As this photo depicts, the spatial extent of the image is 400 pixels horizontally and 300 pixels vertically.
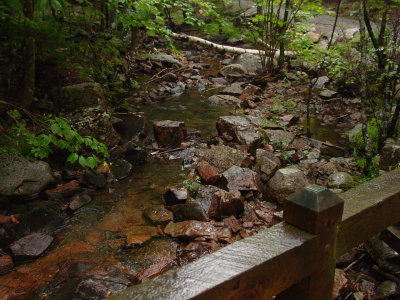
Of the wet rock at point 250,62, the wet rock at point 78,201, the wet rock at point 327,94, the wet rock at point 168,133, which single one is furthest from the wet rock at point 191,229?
the wet rock at point 250,62

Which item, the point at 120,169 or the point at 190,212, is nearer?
the point at 190,212

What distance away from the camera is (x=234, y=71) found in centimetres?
1201

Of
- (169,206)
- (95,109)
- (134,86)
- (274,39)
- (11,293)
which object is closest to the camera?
(11,293)

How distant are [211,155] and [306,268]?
4078mm

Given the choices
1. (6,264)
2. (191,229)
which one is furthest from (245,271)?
(6,264)

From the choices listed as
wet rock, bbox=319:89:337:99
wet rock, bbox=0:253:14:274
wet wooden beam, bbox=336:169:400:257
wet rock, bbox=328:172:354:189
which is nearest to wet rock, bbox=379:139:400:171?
wet rock, bbox=328:172:354:189

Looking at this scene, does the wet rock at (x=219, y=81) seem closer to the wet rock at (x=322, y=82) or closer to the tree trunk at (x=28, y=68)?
the wet rock at (x=322, y=82)

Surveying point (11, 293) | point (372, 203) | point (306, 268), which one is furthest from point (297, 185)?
point (11, 293)

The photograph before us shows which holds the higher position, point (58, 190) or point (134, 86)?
point (134, 86)

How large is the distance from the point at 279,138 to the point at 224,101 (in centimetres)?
324

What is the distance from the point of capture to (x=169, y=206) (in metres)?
4.27

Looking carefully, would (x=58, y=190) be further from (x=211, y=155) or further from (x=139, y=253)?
(x=211, y=155)

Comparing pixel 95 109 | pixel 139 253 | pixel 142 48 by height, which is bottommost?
pixel 139 253

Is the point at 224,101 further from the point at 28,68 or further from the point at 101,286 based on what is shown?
the point at 101,286
